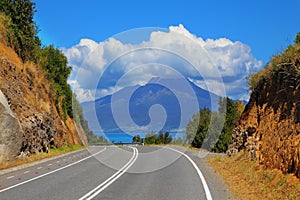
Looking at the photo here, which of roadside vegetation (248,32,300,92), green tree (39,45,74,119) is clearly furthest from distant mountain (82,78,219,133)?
green tree (39,45,74,119)

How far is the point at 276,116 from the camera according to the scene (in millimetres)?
14766

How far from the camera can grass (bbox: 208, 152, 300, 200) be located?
32.9ft

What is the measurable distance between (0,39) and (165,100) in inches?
629

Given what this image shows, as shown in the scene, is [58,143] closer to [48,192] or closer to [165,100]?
[165,100]

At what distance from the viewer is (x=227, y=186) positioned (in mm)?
12352

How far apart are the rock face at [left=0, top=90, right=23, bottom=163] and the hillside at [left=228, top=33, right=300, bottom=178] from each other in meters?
12.1

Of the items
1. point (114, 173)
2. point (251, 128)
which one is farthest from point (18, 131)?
point (251, 128)

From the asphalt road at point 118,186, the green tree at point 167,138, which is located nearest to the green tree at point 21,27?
the asphalt road at point 118,186

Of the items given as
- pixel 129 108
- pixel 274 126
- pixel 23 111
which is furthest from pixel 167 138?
pixel 274 126

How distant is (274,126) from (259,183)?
3.10 metres

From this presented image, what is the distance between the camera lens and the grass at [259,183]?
395 inches

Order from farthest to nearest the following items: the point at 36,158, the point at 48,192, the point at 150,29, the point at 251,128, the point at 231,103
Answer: the point at 231,103
the point at 36,158
the point at 150,29
the point at 251,128
the point at 48,192

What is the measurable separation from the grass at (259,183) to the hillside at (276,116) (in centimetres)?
33

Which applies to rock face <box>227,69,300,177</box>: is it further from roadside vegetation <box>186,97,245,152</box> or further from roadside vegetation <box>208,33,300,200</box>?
roadside vegetation <box>186,97,245,152</box>
